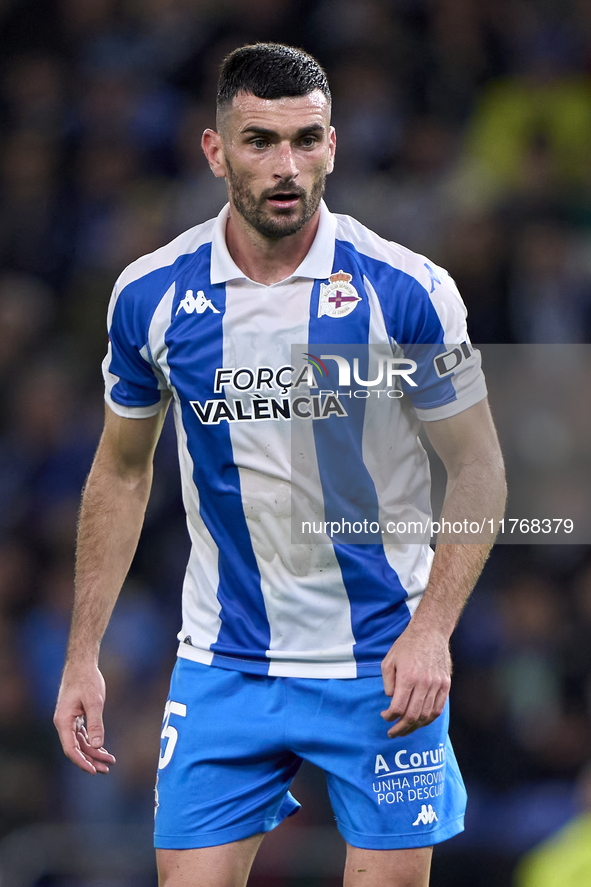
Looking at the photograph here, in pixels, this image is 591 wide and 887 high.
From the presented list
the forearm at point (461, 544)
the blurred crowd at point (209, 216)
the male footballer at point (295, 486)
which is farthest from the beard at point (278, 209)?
the blurred crowd at point (209, 216)

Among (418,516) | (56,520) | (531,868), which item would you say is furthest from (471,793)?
(418,516)

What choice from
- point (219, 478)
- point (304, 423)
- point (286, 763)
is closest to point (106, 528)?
point (219, 478)

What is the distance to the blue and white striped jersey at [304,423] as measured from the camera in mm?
2801

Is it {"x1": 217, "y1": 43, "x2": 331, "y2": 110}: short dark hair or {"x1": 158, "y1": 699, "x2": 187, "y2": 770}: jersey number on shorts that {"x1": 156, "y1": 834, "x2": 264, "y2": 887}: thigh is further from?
{"x1": 217, "y1": 43, "x2": 331, "y2": 110}: short dark hair

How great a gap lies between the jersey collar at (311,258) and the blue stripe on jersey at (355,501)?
0.03 metres

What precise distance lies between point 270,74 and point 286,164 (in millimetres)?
236

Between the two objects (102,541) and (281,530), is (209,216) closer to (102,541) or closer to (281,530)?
(102,541)

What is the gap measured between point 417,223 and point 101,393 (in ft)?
6.16

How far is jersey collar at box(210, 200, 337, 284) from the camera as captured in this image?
285 cm

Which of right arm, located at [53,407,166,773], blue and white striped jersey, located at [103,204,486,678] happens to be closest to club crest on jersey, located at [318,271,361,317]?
blue and white striped jersey, located at [103,204,486,678]

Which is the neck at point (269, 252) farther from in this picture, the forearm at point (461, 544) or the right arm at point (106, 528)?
the forearm at point (461, 544)

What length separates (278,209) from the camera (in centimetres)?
279

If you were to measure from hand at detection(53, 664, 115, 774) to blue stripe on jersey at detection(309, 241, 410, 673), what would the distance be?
0.66 metres

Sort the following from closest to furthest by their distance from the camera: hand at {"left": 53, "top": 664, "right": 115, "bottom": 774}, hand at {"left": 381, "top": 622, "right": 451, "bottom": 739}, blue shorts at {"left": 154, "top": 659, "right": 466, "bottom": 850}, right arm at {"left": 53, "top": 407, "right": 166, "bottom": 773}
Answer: hand at {"left": 381, "top": 622, "right": 451, "bottom": 739} → blue shorts at {"left": 154, "top": 659, "right": 466, "bottom": 850} → hand at {"left": 53, "top": 664, "right": 115, "bottom": 774} → right arm at {"left": 53, "top": 407, "right": 166, "bottom": 773}
